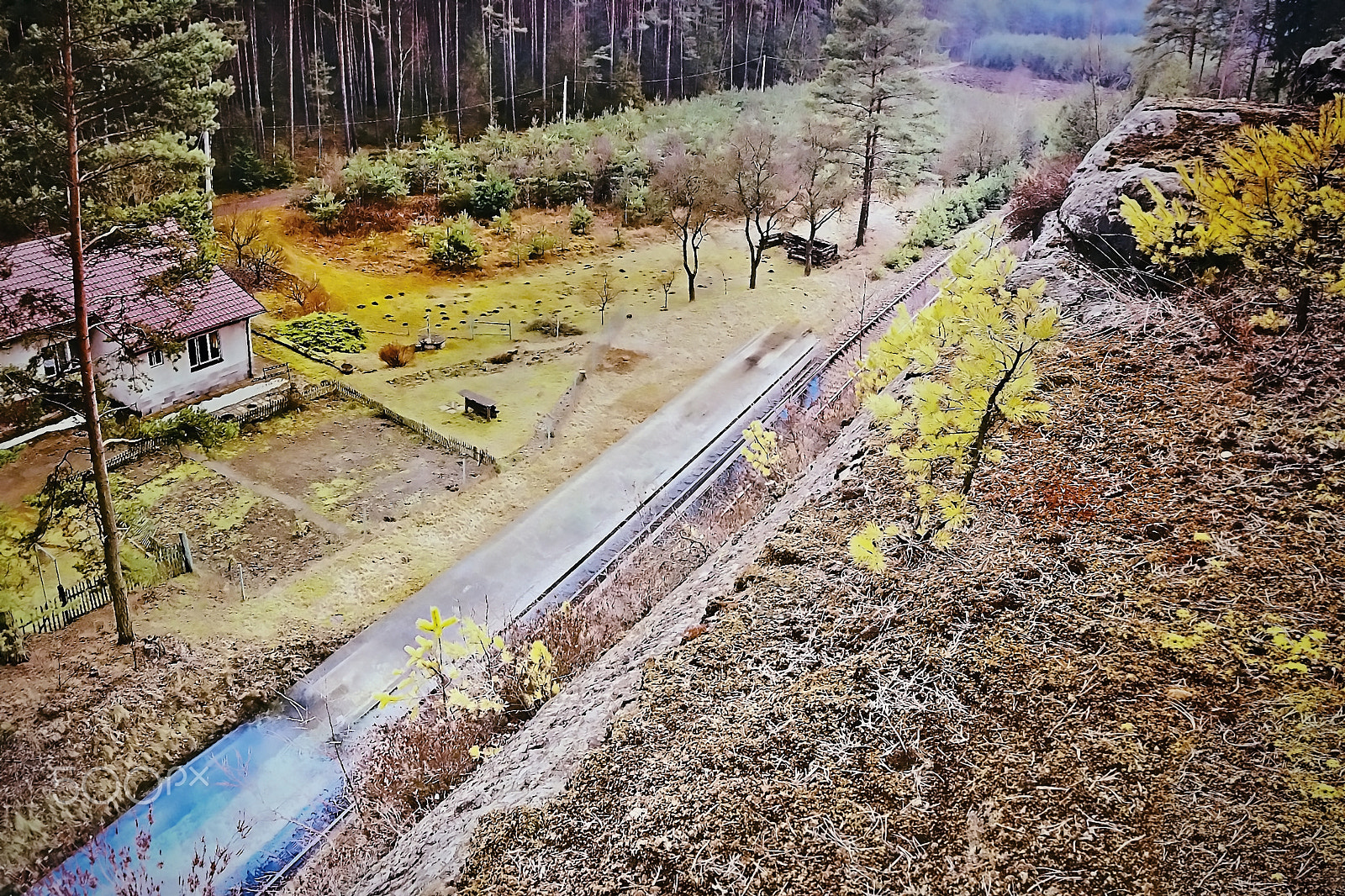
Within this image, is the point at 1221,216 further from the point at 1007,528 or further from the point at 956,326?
the point at 1007,528

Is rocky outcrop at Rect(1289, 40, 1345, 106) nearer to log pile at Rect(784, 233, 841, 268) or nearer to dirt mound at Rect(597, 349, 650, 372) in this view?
dirt mound at Rect(597, 349, 650, 372)

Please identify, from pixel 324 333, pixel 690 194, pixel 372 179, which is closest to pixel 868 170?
pixel 690 194

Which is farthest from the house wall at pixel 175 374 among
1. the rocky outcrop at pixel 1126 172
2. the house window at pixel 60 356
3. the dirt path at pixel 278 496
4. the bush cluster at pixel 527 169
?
the rocky outcrop at pixel 1126 172

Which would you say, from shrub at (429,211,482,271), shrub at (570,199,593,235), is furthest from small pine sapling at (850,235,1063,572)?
shrub at (570,199,593,235)

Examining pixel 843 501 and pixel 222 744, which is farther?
pixel 222 744

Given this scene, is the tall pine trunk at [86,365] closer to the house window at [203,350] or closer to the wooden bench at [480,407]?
the house window at [203,350]

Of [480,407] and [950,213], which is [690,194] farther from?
[480,407]

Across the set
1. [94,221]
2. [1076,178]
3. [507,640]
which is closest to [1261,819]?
[507,640]
